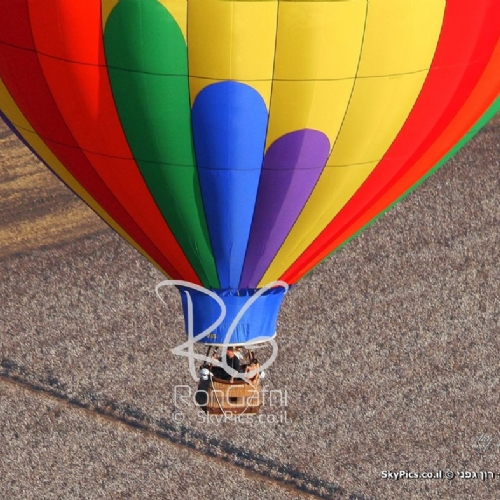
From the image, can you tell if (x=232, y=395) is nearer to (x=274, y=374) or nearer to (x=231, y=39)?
(x=231, y=39)

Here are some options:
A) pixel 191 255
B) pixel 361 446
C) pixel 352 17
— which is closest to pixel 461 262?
pixel 361 446

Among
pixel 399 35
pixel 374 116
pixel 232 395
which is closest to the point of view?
pixel 399 35

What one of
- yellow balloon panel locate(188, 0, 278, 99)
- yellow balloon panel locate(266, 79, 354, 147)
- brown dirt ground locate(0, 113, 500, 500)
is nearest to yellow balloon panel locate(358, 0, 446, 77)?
yellow balloon panel locate(266, 79, 354, 147)

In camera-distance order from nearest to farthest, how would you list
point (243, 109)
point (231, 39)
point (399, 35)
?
point (231, 39) < point (399, 35) < point (243, 109)

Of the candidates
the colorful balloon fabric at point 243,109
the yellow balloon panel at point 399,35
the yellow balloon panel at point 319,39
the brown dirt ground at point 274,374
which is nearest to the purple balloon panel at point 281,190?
the colorful balloon fabric at point 243,109

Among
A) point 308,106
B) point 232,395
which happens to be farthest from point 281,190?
point 232,395

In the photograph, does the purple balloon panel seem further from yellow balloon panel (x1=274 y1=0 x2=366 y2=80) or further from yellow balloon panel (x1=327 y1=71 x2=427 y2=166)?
yellow balloon panel (x1=274 y1=0 x2=366 y2=80)
